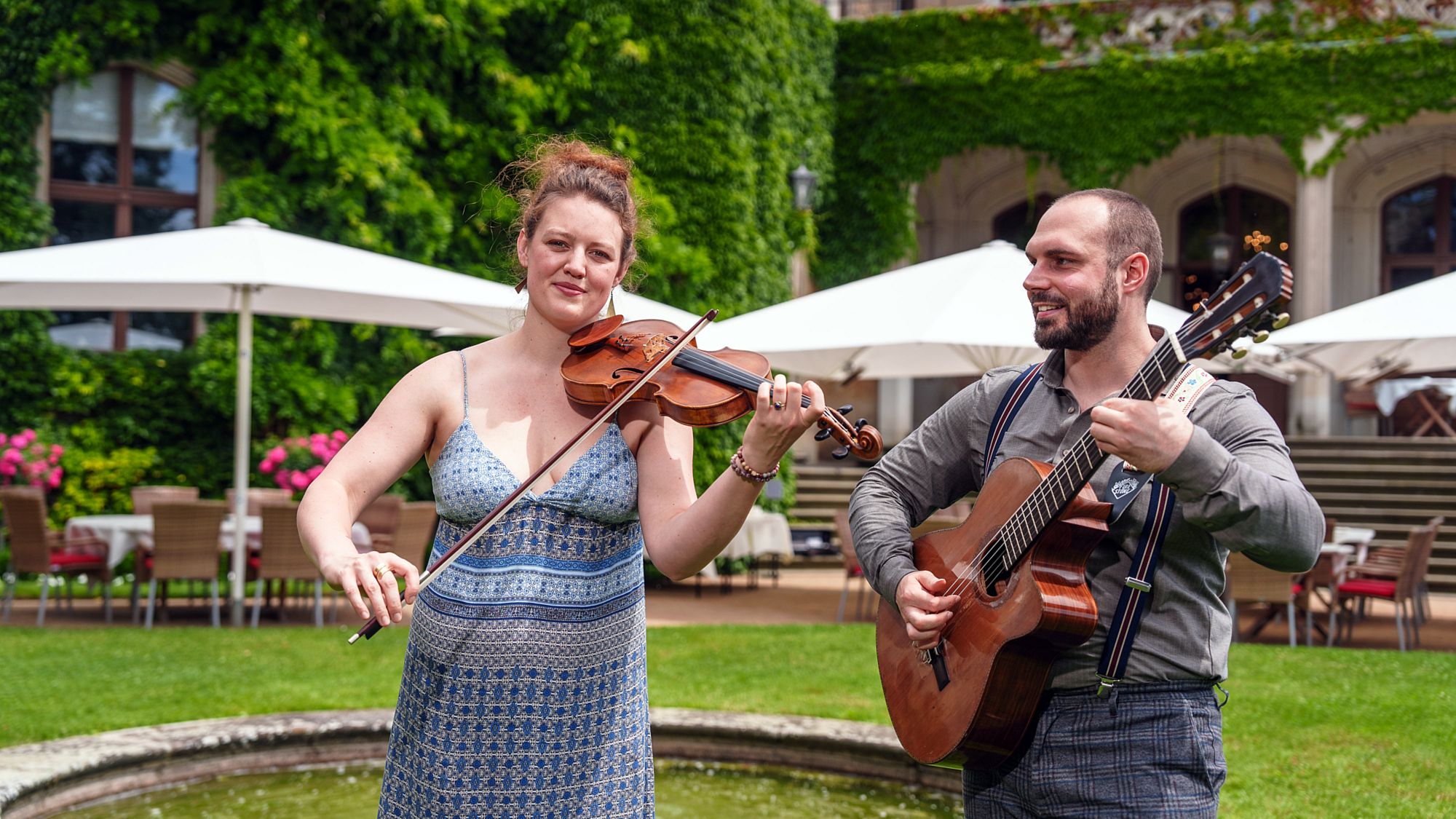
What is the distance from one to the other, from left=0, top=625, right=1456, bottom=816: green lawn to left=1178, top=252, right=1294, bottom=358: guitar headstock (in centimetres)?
305

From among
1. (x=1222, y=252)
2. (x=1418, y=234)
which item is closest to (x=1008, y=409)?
(x=1222, y=252)

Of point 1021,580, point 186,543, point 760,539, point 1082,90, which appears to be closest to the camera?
point 1021,580

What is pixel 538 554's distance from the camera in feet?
7.70

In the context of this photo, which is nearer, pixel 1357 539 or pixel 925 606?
pixel 925 606

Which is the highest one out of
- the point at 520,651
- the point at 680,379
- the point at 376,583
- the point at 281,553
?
the point at 680,379

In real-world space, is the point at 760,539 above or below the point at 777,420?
below

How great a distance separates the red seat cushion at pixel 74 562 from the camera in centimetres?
919

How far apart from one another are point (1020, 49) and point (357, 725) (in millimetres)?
15455

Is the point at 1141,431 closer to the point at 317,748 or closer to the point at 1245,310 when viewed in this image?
the point at 1245,310

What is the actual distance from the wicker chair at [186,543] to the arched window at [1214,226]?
16066 mm

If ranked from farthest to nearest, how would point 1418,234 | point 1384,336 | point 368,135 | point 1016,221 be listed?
1. point 1016,221
2. point 1418,234
3. point 368,135
4. point 1384,336

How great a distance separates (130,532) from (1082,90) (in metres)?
13.6

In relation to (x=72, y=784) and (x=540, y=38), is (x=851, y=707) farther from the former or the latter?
(x=540, y=38)

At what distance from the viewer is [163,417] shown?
39.1ft
